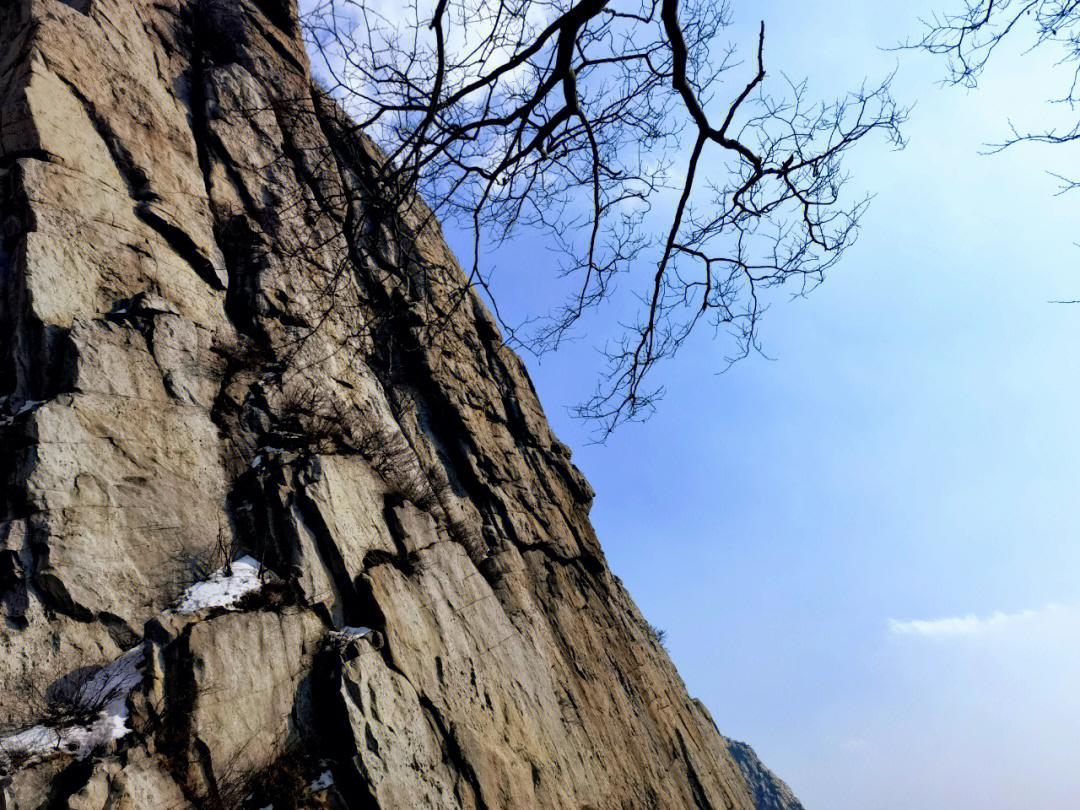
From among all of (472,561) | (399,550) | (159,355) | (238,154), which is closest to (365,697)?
(399,550)

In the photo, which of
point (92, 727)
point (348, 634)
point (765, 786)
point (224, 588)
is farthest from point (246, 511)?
point (765, 786)

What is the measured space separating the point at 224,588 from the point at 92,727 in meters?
1.73

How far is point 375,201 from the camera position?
166 inches

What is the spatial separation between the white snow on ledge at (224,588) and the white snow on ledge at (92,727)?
735mm

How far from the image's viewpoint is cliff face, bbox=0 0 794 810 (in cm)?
545

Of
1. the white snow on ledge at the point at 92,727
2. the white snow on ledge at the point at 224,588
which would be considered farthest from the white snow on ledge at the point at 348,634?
the white snow on ledge at the point at 92,727

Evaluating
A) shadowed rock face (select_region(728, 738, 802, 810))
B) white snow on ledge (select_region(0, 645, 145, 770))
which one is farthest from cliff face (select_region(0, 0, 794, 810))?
shadowed rock face (select_region(728, 738, 802, 810))

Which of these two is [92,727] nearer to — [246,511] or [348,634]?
[348,634]

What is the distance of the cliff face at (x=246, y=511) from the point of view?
5.45 metres

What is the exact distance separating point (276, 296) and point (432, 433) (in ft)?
12.2

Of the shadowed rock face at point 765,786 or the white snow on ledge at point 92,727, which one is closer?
the white snow on ledge at point 92,727

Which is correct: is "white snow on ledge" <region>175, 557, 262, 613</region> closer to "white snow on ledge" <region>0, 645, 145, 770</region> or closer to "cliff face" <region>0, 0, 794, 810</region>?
"cliff face" <region>0, 0, 794, 810</region>

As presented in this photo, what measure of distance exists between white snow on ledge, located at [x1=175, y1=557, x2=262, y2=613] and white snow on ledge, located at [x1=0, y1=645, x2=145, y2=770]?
74 centimetres

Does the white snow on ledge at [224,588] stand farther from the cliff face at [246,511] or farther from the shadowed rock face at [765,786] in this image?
the shadowed rock face at [765,786]
